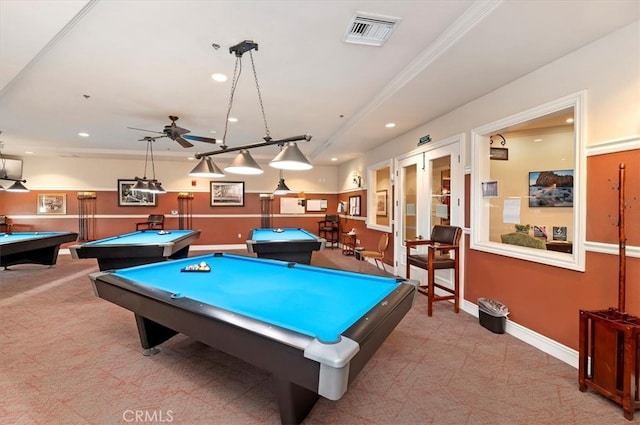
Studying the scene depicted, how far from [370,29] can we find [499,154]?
2652 millimetres

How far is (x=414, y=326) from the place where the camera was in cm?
319

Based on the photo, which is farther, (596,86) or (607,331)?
(596,86)

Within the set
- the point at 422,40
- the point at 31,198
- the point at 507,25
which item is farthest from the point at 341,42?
the point at 31,198

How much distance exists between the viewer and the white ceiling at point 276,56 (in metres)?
2.03

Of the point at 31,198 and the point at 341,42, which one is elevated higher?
the point at 341,42

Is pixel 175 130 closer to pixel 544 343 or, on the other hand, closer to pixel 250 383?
pixel 250 383

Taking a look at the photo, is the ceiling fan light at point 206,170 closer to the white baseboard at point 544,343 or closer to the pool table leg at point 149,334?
the pool table leg at point 149,334

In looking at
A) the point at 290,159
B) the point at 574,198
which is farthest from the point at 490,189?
the point at 290,159

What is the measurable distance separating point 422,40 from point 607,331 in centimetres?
257

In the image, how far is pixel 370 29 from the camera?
2.30 meters

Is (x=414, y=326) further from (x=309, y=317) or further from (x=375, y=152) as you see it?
(x=375, y=152)

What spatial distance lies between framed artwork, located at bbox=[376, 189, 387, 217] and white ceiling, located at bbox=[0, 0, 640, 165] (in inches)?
78.3

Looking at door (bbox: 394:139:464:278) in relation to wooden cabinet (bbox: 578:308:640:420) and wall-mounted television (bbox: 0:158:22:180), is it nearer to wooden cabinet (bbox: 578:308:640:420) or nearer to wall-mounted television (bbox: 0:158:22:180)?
wooden cabinet (bbox: 578:308:640:420)

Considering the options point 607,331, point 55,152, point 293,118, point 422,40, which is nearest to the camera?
point 607,331
